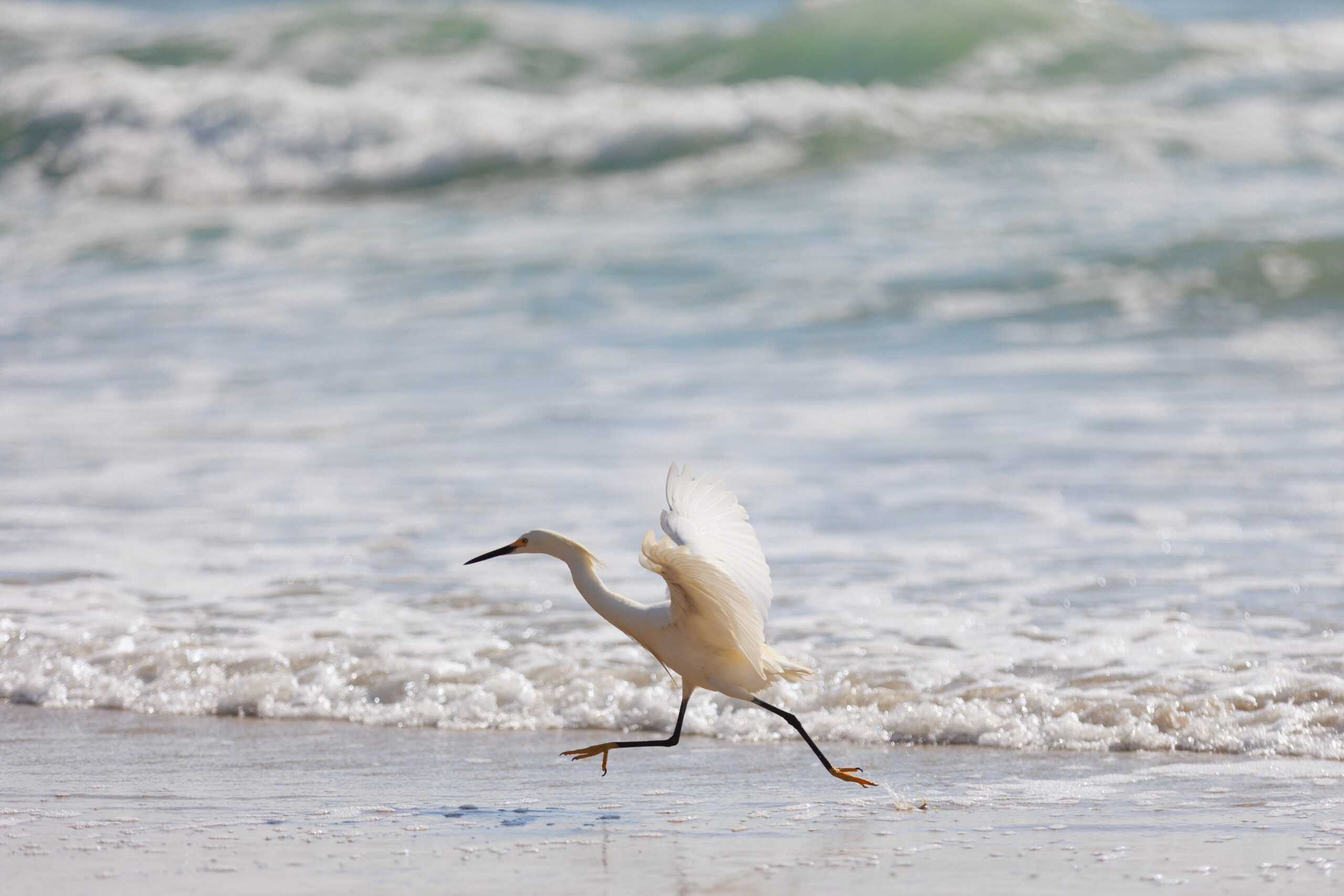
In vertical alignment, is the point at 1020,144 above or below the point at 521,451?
above

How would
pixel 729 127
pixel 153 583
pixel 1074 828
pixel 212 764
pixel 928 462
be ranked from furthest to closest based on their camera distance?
pixel 729 127 → pixel 928 462 → pixel 153 583 → pixel 212 764 → pixel 1074 828

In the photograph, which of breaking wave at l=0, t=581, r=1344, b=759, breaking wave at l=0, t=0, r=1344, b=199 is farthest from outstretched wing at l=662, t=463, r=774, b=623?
breaking wave at l=0, t=0, r=1344, b=199

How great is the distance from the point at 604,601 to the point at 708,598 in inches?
11.8

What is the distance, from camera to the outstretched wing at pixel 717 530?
3.12m

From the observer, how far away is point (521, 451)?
709 cm

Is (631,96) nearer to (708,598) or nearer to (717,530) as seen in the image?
(717,530)

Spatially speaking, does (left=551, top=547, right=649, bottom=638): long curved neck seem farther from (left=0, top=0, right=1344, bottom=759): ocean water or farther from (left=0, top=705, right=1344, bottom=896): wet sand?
(left=0, top=0, right=1344, bottom=759): ocean water

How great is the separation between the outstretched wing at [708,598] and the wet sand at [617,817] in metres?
0.41

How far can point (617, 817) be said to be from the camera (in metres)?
3.28

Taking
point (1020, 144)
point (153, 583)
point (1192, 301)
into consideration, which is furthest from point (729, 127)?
point (153, 583)

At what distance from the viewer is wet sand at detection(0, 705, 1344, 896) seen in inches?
111

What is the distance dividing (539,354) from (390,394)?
124cm

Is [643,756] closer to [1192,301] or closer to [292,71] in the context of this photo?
[1192,301]

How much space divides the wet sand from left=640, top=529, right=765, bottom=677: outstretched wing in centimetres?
41
